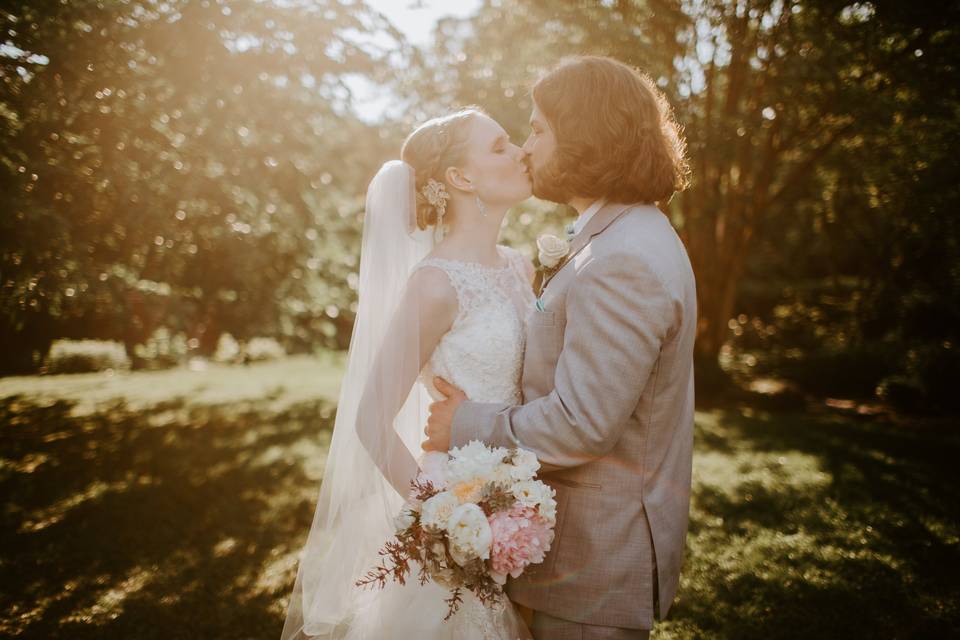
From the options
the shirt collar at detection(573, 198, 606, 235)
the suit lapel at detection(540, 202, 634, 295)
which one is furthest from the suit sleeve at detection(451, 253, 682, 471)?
the shirt collar at detection(573, 198, 606, 235)

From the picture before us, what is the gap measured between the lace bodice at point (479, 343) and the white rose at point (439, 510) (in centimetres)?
69

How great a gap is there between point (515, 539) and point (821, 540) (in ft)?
15.4

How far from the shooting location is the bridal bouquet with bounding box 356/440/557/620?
1877mm

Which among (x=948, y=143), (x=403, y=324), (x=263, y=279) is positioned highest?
(x=948, y=143)

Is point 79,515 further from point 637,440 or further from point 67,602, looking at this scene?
point 637,440

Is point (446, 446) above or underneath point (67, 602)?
above

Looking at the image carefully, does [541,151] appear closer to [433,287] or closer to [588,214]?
[588,214]

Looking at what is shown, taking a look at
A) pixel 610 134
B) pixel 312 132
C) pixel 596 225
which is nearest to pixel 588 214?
pixel 596 225

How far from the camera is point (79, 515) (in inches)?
234

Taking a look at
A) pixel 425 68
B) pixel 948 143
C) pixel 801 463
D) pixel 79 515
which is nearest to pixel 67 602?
pixel 79 515

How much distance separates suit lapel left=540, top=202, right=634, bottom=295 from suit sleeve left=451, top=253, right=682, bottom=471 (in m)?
0.24

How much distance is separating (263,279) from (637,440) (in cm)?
680

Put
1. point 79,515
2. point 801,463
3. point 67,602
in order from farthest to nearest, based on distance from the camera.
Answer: point 801,463, point 79,515, point 67,602

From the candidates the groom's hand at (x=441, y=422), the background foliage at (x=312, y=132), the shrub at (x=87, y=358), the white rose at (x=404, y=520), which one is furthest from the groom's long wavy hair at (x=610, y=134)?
the shrub at (x=87, y=358)
